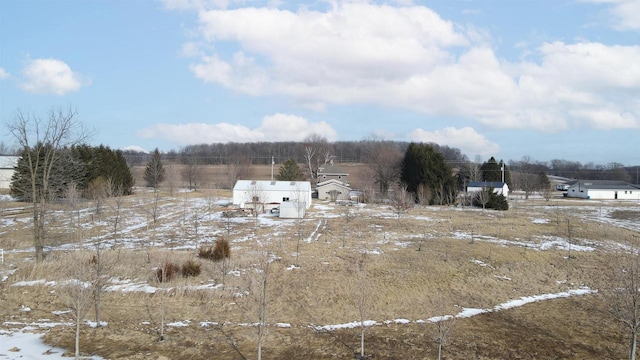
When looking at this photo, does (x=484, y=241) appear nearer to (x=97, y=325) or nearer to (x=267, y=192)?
(x=97, y=325)

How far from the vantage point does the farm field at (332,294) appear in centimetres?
1192

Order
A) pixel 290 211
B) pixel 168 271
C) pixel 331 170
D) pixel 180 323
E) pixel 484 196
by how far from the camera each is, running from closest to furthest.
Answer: pixel 180 323
pixel 168 271
pixel 290 211
pixel 484 196
pixel 331 170

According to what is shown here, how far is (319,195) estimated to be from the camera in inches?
2429

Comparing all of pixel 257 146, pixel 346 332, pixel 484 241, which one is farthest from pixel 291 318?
pixel 257 146

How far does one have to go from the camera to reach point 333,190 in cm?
6009

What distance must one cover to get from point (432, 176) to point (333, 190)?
13644 mm

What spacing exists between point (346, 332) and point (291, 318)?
6.96ft

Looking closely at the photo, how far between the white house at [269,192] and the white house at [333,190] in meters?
11.4

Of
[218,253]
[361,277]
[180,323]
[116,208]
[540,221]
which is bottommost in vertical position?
[180,323]

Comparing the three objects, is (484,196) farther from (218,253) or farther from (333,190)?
(218,253)

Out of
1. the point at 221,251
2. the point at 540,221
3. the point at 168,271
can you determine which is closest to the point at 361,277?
the point at 221,251

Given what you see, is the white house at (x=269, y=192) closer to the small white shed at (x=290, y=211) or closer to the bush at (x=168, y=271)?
the small white shed at (x=290, y=211)

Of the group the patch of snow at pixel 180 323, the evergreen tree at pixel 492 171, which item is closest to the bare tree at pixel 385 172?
the evergreen tree at pixel 492 171

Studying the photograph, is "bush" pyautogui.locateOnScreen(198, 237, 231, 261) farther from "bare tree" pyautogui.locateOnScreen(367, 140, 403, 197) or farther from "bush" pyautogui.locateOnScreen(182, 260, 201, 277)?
"bare tree" pyautogui.locateOnScreen(367, 140, 403, 197)
